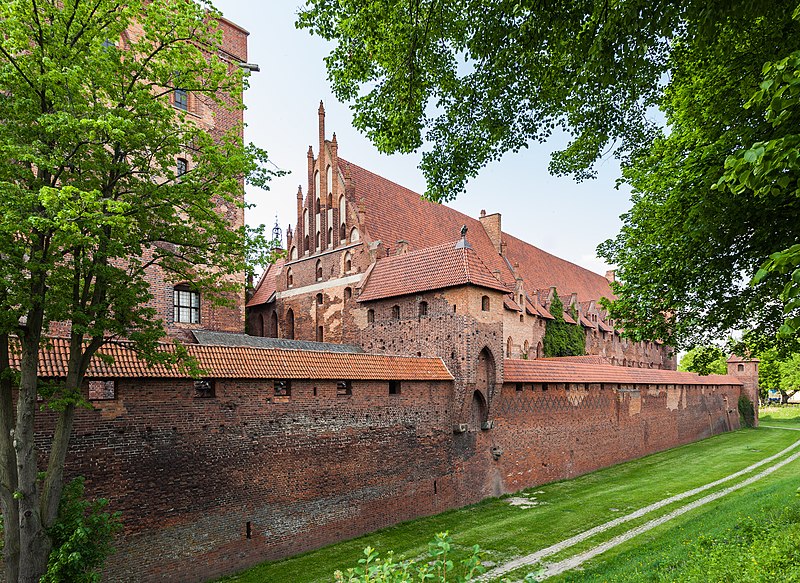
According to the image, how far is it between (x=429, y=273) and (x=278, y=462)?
7.78 metres

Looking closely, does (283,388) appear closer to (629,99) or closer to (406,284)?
(406,284)

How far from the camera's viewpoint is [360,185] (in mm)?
25609

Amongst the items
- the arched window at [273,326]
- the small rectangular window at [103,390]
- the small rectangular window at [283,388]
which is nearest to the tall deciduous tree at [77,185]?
the small rectangular window at [103,390]

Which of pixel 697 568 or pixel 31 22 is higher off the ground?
pixel 31 22

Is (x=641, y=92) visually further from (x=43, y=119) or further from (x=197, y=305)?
(x=197, y=305)

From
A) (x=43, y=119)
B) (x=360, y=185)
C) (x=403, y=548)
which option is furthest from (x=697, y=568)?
(x=360, y=185)

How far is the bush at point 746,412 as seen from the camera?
139ft

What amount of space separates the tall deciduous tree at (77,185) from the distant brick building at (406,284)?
9432 mm

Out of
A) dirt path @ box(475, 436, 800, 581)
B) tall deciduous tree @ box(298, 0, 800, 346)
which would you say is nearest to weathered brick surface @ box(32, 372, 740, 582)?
dirt path @ box(475, 436, 800, 581)

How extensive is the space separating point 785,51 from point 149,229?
29.1ft

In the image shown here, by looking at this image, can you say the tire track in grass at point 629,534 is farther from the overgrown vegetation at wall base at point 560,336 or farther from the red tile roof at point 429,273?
the overgrown vegetation at wall base at point 560,336

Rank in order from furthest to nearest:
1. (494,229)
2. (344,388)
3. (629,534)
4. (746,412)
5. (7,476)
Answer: (746,412) → (494,229) → (344,388) → (629,534) → (7,476)

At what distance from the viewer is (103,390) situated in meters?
11.0

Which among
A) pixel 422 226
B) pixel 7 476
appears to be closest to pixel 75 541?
pixel 7 476
